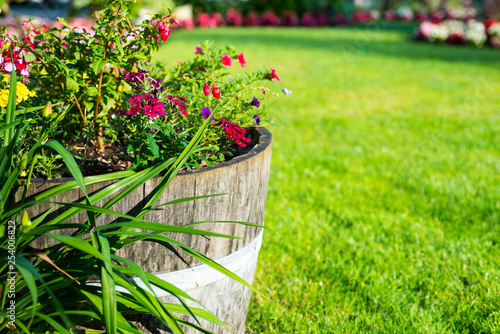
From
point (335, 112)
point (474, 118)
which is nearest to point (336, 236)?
point (335, 112)

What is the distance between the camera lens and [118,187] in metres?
1.36

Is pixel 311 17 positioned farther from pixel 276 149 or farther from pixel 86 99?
pixel 86 99

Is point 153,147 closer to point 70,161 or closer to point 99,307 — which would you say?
point 70,161

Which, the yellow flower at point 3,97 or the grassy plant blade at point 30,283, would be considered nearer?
the grassy plant blade at point 30,283

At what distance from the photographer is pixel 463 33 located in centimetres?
1209

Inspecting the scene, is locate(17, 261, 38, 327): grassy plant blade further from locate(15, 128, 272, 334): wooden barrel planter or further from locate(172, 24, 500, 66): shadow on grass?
locate(172, 24, 500, 66): shadow on grass

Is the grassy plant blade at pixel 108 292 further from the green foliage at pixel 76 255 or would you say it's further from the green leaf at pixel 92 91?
the green leaf at pixel 92 91

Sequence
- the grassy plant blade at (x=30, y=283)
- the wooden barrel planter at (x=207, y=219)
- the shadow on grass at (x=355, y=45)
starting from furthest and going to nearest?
the shadow on grass at (x=355, y=45) < the wooden barrel planter at (x=207, y=219) < the grassy plant blade at (x=30, y=283)

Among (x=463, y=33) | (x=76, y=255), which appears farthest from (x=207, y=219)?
(x=463, y=33)

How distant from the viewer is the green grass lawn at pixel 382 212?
217 cm

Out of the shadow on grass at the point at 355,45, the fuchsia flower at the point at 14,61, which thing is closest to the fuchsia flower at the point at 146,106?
the fuchsia flower at the point at 14,61

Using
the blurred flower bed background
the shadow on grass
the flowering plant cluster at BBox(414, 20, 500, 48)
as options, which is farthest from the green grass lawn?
the blurred flower bed background

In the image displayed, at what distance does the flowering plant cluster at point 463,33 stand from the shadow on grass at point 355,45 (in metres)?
0.24

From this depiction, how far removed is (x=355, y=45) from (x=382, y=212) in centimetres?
881
